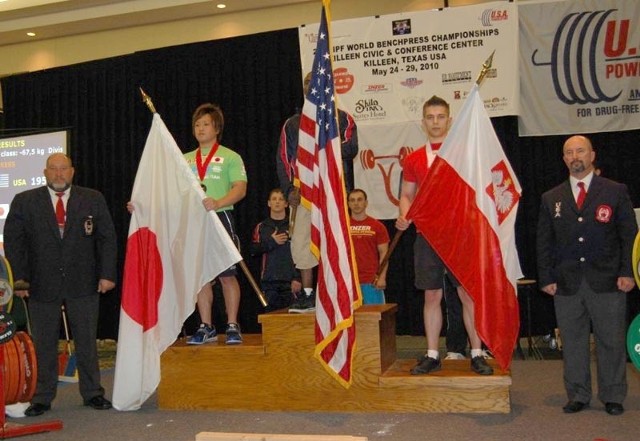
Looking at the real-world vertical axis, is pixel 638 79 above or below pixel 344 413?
above

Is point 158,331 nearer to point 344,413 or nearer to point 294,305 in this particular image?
point 294,305

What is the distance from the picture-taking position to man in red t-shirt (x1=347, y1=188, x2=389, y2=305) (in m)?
6.02

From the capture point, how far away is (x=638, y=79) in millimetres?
6727

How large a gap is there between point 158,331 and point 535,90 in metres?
4.36

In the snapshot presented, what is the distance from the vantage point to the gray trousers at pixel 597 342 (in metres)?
4.14

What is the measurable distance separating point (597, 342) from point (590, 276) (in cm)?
39

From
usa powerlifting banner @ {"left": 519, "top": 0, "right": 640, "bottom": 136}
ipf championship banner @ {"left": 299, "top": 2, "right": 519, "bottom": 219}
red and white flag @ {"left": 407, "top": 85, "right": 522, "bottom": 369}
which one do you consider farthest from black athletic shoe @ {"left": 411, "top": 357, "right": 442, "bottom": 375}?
usa powerlifting banner @ {"left": 519, "top": 0, "right": 640, "bottom": 136}

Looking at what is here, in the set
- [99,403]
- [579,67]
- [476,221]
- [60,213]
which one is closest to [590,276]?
[476,221]

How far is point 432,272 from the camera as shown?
4.30 m

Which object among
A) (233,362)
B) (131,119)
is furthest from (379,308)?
(131,119)

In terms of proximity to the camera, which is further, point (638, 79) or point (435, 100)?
point (638, 79)

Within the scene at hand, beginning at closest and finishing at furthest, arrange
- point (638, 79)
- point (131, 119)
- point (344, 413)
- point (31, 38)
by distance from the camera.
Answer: point (344, 413) → point (638, 79) → point (131, 119) → point (31, 38)

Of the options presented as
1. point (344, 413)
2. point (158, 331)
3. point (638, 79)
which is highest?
point (638, 79)

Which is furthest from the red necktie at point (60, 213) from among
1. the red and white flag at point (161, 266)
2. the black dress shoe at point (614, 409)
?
the black dress shoe at point (614, 409)
